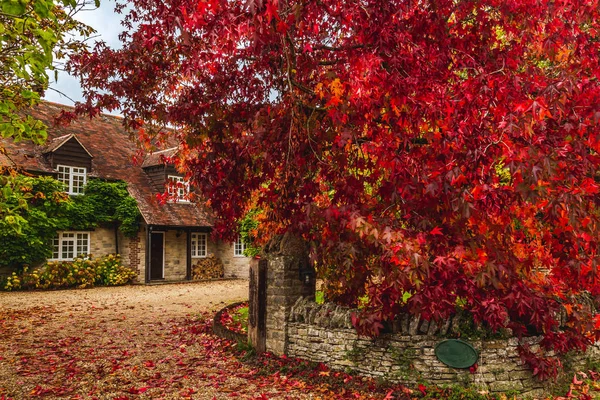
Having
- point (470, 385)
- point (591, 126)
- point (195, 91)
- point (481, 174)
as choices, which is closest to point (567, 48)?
point (591, 126)

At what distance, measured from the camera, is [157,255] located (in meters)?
→ 21.2

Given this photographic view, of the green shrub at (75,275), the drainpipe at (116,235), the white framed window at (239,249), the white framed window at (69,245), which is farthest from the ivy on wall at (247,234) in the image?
the white framed window at (69,245)

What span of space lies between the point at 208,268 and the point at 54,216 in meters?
7.55

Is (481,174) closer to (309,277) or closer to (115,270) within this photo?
(309,277)

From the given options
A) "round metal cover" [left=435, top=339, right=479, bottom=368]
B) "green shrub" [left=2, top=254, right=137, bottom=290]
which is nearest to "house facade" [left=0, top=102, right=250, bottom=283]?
"green shrub" [left=2, top=254, right=137, bottom=290]

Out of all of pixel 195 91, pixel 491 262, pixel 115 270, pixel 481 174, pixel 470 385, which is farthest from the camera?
pixel 115 270

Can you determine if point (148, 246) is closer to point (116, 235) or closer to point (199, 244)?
point (116, 235)

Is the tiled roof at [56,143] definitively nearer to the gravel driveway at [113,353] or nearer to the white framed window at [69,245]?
the white framed window at [69,245]

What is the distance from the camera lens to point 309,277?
7.54m

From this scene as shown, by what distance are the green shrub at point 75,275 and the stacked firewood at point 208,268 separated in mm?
3179

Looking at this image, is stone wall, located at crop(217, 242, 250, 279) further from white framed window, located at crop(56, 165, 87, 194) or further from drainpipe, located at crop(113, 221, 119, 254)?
white framed window, located at crop(56, 165, 87, 194)

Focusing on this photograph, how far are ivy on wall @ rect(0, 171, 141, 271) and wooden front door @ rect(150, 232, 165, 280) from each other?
1.29 m

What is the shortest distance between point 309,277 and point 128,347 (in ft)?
12.6

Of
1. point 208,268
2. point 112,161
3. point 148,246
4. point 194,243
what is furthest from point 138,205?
point 208,268
